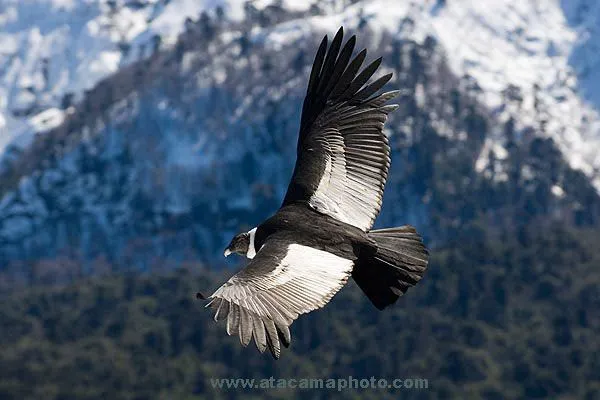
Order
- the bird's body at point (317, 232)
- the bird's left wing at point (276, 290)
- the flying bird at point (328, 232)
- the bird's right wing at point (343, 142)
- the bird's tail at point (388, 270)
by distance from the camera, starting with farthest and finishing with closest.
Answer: the bird's right wing at point (343, 142) < the bird's tail at point (388, 270) < the bird's body at point (317, 232) < the flying bird at point (328, 232) < the bird's left wing at point (276, 290)

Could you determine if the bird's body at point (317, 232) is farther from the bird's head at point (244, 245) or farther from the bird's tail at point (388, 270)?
the bird's tail at point (388, 270)

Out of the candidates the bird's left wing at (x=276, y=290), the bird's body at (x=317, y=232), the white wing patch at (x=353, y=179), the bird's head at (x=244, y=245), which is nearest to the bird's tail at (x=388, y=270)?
the bird's body at (x=317, y=232)

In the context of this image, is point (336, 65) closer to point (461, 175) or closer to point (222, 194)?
point (461, 175)

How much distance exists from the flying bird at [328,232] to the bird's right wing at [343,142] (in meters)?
0.01


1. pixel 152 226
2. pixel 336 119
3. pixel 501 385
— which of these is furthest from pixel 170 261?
pixel 336 119

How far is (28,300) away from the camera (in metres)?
169

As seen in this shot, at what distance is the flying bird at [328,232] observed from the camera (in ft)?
47.0

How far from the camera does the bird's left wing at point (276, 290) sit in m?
14.0

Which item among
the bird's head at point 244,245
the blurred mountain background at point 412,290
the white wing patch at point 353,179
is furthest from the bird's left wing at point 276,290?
the blurred mountain background at point 412,290

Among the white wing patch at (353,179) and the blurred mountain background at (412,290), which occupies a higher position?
the white wing patch at (353,179)

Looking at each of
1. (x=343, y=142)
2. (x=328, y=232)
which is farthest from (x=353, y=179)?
(x=328, y=232)

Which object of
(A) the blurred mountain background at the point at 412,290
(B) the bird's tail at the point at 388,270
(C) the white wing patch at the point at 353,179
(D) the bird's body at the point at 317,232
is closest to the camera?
(D) the bird's body at the point at 317,232

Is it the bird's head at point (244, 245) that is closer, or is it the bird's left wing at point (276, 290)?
the bird's left wing at point (276, 290)

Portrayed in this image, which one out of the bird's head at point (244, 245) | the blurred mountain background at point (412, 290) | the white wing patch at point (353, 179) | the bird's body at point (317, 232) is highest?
the white wing patch at point (353, 179)
